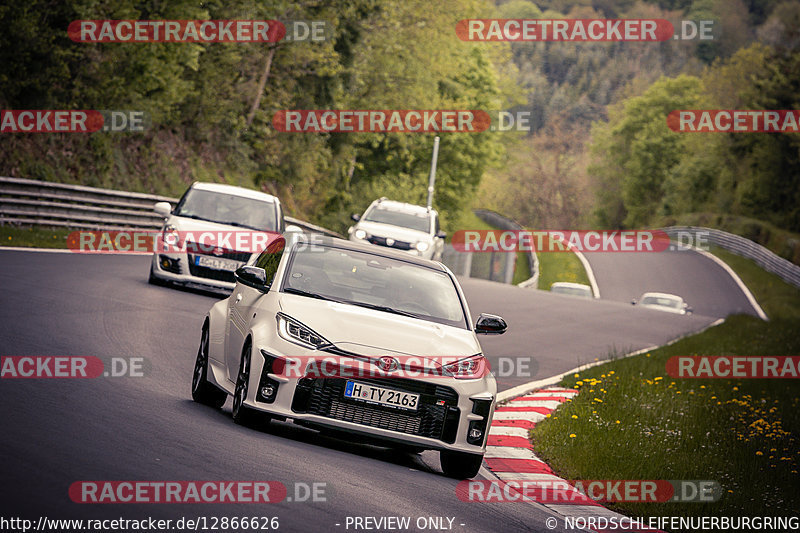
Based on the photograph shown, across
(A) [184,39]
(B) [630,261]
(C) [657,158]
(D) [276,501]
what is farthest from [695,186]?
(D) [276,501]

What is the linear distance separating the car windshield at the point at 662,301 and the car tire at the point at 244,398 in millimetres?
41056

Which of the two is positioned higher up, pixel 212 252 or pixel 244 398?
pixel 212 252

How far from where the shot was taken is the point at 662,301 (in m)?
49.0

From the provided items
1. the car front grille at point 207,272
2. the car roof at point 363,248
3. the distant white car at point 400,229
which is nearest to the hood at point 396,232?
the distant white car at point 400,229

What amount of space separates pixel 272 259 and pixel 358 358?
199cm

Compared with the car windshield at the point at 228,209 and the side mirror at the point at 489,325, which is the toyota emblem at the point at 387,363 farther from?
the car windshield at the point at 228,209

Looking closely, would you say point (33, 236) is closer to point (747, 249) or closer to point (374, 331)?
point (374, 331)

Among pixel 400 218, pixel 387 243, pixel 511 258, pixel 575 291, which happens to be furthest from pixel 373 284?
pixel 511 258

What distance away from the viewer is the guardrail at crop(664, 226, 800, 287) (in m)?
64.9

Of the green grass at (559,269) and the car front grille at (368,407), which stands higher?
the car front grille at (368,407)

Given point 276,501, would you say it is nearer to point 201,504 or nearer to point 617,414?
point 201,504

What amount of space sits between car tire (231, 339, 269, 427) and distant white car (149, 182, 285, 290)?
1008 cm

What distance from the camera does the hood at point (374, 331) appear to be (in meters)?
8.80

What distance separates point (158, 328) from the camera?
49.5ft
